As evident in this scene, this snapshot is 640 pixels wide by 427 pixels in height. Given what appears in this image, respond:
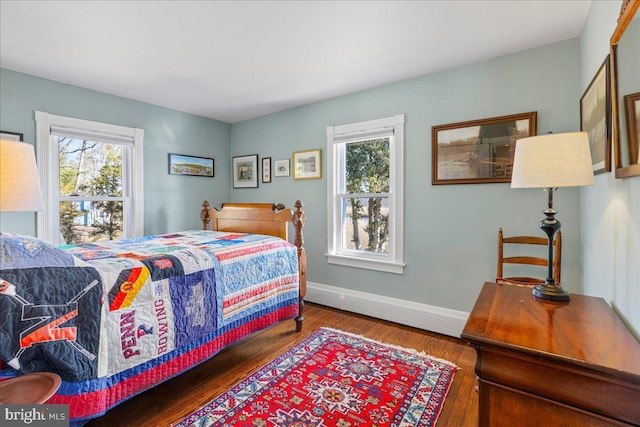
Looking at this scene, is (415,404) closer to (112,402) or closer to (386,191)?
(112,402)

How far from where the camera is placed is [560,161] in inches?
48.1

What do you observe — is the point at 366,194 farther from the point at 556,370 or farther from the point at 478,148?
the point at 556,370

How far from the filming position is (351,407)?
1.75 m

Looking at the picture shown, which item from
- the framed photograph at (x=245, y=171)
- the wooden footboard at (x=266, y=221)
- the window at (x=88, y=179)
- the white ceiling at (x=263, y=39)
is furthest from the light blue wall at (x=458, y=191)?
the window at (x=88, y=179)

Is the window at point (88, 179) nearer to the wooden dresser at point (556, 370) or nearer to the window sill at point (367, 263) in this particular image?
the window sill at point (367, 263)

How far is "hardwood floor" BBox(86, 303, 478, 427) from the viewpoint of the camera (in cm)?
170

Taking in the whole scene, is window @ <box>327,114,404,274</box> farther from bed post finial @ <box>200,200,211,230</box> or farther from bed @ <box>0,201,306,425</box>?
bed post finial @ <box>200,200,211,230</box>

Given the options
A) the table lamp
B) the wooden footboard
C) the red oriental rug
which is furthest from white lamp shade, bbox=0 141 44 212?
the table lamp

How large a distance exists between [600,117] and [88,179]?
168 inches

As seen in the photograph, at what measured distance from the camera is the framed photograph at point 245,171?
4227 mm

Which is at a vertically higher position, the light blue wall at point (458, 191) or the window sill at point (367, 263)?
the light blue wall at point (458, 191)

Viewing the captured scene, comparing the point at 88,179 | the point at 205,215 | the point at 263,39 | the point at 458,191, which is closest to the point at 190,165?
the point at 205,215

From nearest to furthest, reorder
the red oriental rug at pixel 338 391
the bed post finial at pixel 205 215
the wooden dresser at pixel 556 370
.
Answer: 1. the wooden dresser at pixel 556 370
2. the red oriental rug at pixel 338 391
3. the bed post finial at pixel 205 215

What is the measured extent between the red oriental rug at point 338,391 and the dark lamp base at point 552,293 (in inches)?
35.7
